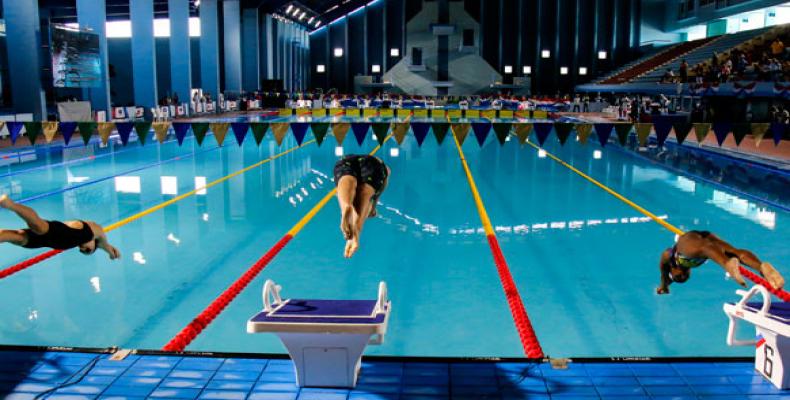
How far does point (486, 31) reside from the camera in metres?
42.6

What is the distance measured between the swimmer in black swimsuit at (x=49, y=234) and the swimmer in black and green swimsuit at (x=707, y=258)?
277 centimetres

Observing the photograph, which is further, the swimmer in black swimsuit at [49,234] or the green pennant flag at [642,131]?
the green pennant flag at [642,131]

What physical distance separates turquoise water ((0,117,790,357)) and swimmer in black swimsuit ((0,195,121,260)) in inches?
50.6

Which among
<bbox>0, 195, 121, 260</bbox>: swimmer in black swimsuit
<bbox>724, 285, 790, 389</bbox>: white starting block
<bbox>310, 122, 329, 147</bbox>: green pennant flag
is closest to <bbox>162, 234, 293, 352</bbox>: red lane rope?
→ <bbox>0, 195, 121, 260</bbox>: swimmer in black swimsuit

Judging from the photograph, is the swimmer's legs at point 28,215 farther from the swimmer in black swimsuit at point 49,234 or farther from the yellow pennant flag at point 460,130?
the yellow pennant flag at point 460,130

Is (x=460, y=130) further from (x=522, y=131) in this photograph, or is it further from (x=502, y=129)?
(x=522, y=131)

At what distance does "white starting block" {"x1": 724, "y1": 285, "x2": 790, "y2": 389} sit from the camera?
293 centimetres

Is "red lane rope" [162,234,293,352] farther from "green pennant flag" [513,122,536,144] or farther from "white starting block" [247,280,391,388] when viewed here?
"green pennant flag" [513,122,536,144]

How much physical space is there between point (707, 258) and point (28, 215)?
114 inches

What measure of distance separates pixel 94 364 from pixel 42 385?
0.28 meters

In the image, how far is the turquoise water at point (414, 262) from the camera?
177 inches

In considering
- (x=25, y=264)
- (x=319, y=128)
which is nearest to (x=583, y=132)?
(x=319, y=128)

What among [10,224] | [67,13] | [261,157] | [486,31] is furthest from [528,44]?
[10,224]

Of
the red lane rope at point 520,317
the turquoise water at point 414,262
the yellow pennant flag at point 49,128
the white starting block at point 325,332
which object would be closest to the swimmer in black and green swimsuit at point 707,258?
the red lane rope at point 520,317
